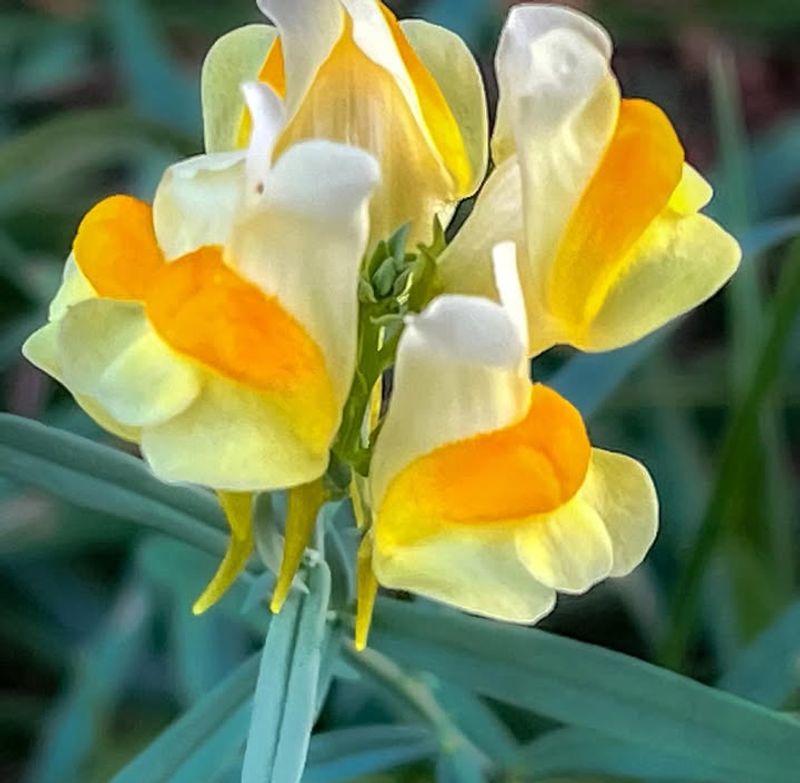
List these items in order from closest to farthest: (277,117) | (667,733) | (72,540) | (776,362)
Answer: (277,117) → (667,733) → (776,362) → (72,540)

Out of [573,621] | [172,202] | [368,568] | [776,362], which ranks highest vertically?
[172,202]

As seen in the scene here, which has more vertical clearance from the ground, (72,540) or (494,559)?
(494,559)

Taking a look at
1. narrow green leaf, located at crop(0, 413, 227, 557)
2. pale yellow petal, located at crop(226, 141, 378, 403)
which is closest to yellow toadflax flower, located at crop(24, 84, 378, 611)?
pale yellow petal, located at crop(226, 141, 378, 403)

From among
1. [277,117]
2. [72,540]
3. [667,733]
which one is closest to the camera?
[277,117]

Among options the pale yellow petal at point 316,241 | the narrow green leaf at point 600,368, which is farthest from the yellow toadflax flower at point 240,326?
the narrow green leaf at point 600,368

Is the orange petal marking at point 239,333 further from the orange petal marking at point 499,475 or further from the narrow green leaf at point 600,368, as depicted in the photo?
the narrow green leaf at point 600,368

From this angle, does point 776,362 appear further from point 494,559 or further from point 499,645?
point 494,559

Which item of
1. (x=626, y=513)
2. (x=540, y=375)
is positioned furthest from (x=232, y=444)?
(x=540, y=375)

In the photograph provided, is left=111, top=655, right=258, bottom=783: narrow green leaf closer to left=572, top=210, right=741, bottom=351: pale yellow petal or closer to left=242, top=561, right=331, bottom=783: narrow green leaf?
left=242, top=561, right=331, bottom=783: narrow green leaf

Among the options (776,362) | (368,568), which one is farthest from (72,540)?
(368,568)
